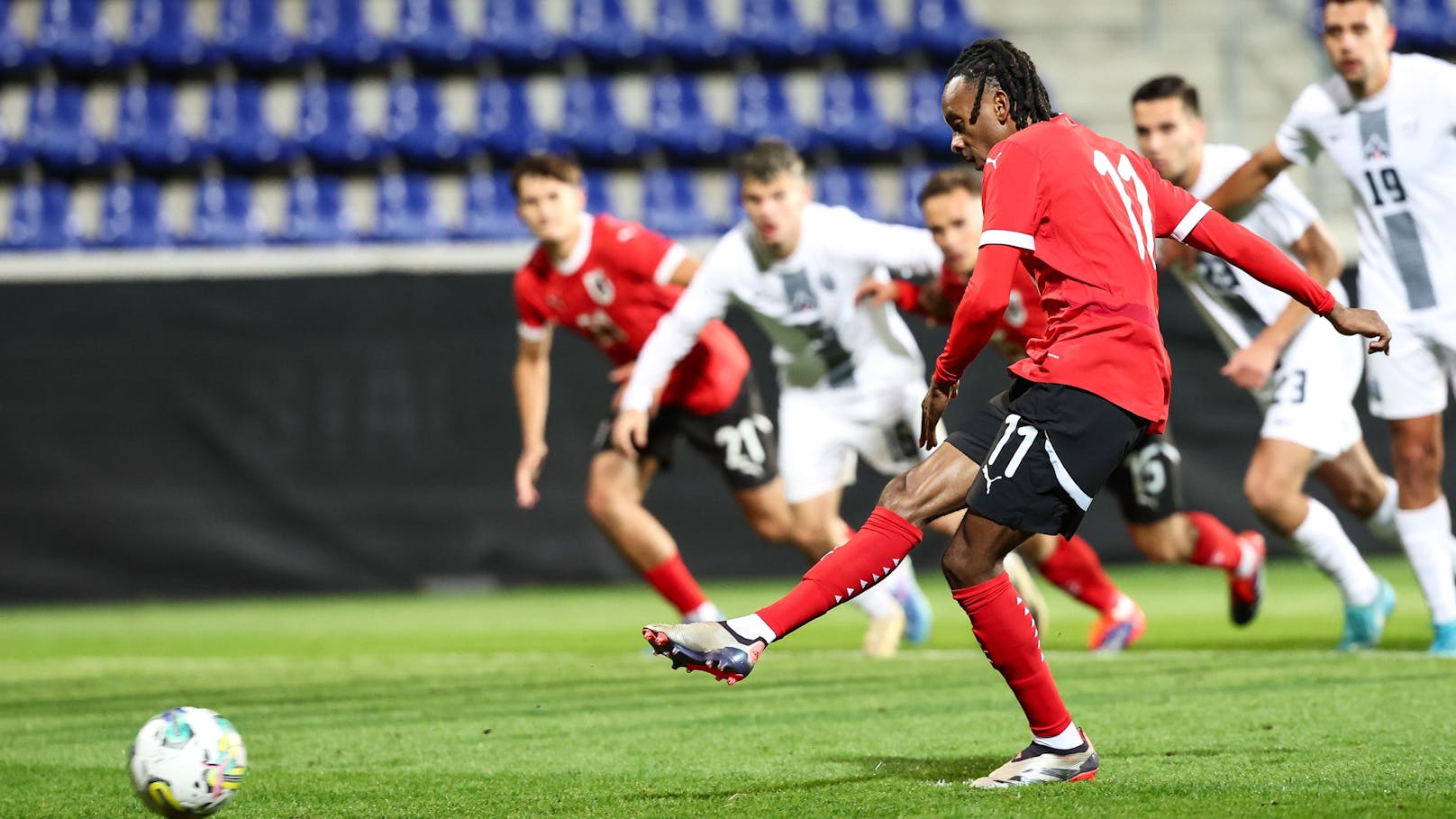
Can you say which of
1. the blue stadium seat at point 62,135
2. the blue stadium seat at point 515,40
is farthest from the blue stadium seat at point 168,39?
the blue stadium seat at point 515,40

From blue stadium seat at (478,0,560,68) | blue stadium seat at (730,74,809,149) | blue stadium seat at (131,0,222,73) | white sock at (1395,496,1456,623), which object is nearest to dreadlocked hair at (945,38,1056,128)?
white sock at (1395,496,1456,623)

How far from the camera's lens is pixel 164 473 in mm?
11734

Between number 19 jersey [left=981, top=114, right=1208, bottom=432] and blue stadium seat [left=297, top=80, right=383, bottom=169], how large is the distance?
11.5 metres

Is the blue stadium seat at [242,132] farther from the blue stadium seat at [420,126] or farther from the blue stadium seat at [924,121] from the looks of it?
the blue stadium seat at [924,121]

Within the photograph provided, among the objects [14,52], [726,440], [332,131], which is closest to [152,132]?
[14,52]

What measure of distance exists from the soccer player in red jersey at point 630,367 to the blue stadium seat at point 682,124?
7175 mm

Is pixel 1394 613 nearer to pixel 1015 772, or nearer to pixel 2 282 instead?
pixel 1015 772

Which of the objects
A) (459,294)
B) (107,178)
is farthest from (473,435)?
(107,178)

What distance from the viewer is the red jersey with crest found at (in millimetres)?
3867

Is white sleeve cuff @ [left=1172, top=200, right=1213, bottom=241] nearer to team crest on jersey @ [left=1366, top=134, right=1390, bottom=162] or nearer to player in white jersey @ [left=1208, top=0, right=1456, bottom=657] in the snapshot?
player in white jersey @ [left=1208, top=0, right=1456, bottom=657]

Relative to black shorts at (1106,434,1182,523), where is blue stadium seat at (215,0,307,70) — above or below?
above

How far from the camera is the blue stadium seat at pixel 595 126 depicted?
1476 cm

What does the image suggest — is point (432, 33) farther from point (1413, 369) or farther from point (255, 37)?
point (1413, 369)

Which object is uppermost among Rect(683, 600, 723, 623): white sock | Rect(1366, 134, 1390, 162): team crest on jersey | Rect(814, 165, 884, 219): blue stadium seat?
Rect(1366, 134, 1390, 162): team crest on jersey
